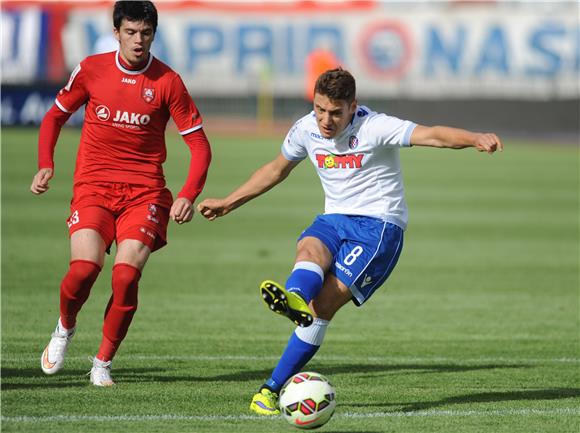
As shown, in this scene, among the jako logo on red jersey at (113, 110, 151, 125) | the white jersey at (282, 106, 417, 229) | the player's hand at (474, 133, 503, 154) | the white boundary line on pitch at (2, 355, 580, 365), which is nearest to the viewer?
the player's hand at (474, 133, 503, 154)

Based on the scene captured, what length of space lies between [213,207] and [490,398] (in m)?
2.23

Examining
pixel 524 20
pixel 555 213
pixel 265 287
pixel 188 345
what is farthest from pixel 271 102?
pixel 265 287

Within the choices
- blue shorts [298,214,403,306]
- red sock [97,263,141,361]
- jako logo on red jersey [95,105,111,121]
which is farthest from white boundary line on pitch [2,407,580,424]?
jako logo on red jersey [95,105,111,121]

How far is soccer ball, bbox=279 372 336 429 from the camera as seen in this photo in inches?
246

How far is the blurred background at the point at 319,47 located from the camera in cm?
4750

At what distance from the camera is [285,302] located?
632 centimetres

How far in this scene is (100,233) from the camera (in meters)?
7.62

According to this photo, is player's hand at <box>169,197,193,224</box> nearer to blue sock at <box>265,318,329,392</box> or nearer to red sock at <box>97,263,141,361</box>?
red sock at <box>97,263,141,361</box>

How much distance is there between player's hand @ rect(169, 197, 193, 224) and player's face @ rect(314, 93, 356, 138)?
1.05m

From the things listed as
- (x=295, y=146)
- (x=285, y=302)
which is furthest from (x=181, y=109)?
(x=285, y=302)

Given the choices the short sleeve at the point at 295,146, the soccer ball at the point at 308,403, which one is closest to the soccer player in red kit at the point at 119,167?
the short sleeve at the point at 295,146

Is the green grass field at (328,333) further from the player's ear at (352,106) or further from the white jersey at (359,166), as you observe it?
the player's ear at (352,106)

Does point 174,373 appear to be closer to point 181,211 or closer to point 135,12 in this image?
point 181,211

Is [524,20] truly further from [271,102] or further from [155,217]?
[155,217]
